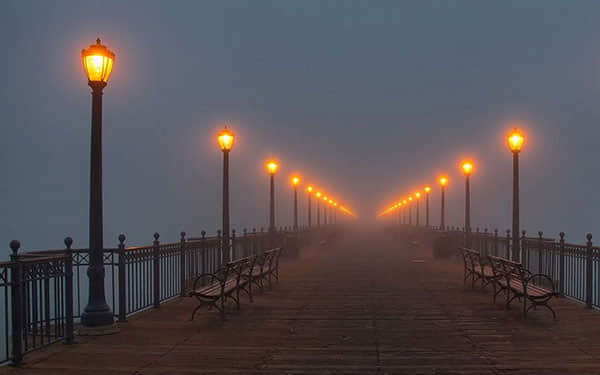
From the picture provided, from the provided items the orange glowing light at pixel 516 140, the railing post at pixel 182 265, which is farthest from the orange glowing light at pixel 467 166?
the railing post at pixel 182 265

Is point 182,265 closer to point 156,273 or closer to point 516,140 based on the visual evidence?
point 156,273

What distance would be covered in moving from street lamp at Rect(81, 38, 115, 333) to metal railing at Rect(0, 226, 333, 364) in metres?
0.30

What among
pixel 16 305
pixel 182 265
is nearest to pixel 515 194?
pixel 182 265

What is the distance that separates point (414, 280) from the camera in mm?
17125

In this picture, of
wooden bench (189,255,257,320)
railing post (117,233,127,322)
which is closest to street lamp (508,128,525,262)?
wooden bench (189,255,257,320)

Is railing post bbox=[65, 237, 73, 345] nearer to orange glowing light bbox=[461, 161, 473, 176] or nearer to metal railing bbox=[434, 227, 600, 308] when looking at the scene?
metal railing bbox=[434, 227, 600, 308]

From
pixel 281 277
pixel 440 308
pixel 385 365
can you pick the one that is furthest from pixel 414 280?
pixel 385 365

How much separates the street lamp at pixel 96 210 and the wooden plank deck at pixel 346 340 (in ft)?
1.72

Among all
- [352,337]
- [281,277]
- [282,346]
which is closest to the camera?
[282,346]

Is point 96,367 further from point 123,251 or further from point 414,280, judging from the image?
point 414,280

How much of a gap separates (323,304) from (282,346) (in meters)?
4.11

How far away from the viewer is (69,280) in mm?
8734

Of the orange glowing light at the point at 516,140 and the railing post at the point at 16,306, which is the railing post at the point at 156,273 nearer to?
the railing post at the point at 16,306

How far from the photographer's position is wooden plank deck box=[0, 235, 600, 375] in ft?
23.7
